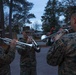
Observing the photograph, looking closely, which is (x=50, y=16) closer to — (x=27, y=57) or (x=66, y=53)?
(x=27, y=57)

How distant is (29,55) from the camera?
7.61 meters

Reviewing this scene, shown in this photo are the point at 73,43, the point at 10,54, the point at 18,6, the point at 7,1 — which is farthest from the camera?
the point at 18,6

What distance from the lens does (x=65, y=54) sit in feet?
13.0

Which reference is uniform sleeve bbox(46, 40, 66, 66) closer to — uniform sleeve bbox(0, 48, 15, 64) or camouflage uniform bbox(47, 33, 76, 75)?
camouflage uniform bbox(47, 33, 76, 75)

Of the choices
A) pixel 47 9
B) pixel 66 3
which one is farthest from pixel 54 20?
pixel 66 3

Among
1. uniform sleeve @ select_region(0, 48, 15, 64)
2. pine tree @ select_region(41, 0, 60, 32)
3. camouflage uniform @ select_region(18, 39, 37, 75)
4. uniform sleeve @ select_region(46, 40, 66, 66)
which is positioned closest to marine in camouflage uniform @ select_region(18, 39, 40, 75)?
camouflage uniform @ select_region(18, 39, 37, 75)

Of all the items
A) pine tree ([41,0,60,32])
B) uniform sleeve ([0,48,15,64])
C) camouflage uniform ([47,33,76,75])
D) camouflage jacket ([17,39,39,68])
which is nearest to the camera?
camouflage uniform ([47,33,76,75])

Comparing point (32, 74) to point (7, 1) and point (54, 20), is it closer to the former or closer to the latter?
point (7, 1)

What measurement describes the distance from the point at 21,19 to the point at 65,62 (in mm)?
64343

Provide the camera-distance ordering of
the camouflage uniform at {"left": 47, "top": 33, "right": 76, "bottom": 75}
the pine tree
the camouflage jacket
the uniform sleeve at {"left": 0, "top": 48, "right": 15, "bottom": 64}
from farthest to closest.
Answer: the pine tree < the camouflage jacket < the uniform sleeve at {"left": 0, "top": 48, "right": 15, "bottom": 64} < the camouflage uniform at {"left": 47, "top": 33, "right": 76, "bottom": 75}

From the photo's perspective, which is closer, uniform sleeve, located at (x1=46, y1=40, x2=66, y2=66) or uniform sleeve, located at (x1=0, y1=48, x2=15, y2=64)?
uniform sleeve, located at (x1=46, y1=40, x2=66, y2=66)

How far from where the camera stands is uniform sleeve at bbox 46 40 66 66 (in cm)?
393

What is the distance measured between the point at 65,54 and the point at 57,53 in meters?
0.11

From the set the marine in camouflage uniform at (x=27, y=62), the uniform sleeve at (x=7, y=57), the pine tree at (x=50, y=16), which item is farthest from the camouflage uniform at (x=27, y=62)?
the pine tree at (x=50, y=16)
